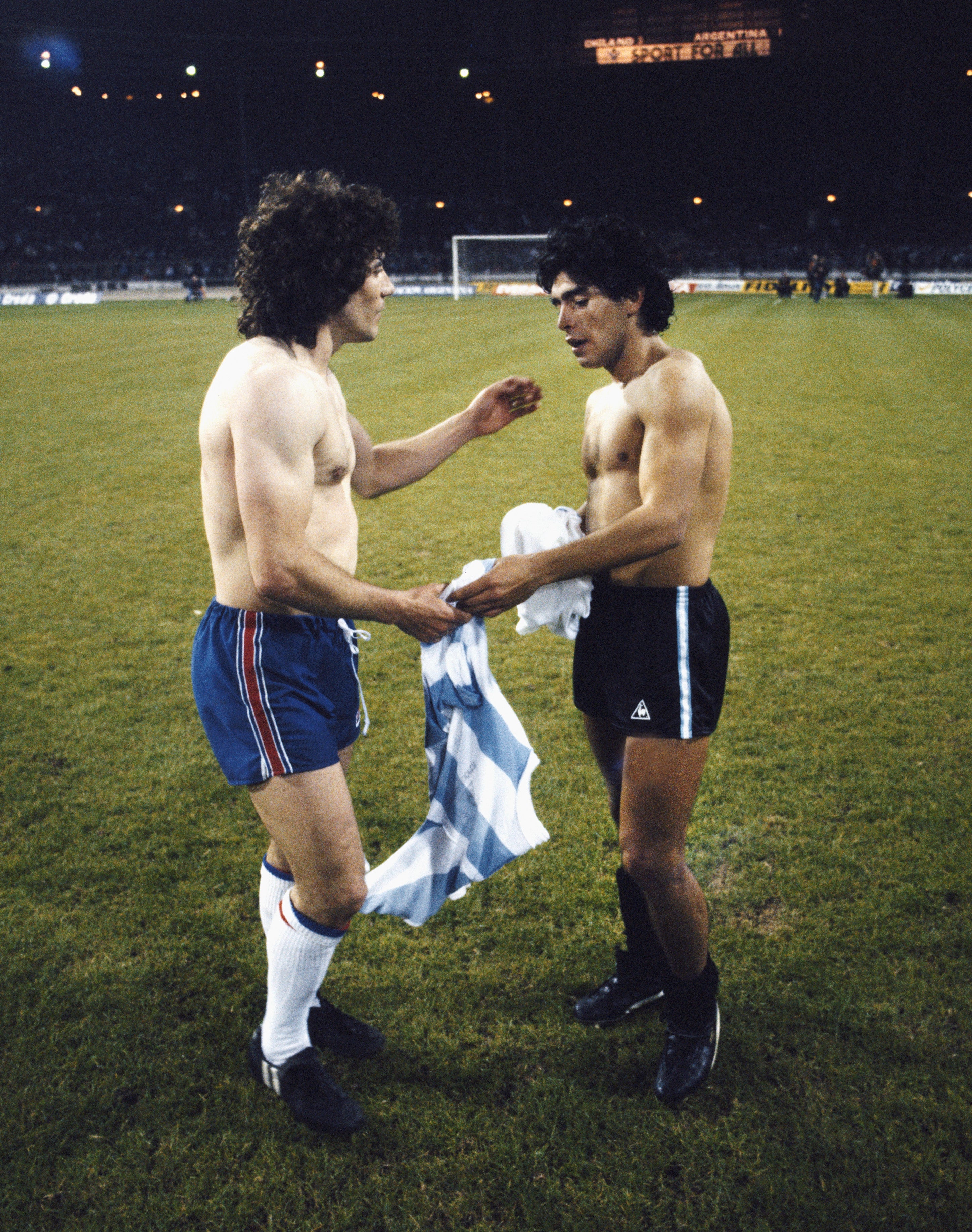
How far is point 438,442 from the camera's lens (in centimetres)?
326

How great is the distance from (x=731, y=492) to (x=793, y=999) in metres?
6.69

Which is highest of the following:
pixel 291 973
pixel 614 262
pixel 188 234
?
pixel 188 234

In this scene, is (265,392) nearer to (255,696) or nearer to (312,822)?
(255,696)

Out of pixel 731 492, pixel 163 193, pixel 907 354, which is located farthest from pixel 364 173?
pixel 731 492

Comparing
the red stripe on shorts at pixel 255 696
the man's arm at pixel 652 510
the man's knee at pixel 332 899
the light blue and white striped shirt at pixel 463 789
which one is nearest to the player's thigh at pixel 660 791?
the light blue and white striped shirt at pixel 463 789

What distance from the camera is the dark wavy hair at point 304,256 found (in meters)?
2.42

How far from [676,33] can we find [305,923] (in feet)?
189

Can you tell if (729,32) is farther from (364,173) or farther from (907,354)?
(907,354)

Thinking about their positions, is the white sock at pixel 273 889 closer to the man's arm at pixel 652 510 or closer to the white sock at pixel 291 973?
the white sock at pixel 291 973

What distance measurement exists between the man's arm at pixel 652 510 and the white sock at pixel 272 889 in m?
1.02

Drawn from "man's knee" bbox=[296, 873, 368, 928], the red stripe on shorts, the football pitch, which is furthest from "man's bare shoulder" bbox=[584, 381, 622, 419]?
the football pitch

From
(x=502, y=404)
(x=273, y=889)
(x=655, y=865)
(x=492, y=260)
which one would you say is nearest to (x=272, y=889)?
(x=273, y=889)

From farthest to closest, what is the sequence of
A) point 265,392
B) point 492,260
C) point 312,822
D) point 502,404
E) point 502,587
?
point 492,260 → point 502,404 → point 502,587 → point 312,822 → point 265,392

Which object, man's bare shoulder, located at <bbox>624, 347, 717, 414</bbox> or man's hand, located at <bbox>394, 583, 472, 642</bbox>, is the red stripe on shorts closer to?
man's hand, located at <bbox>394, 583, 472, 642</bbox>
